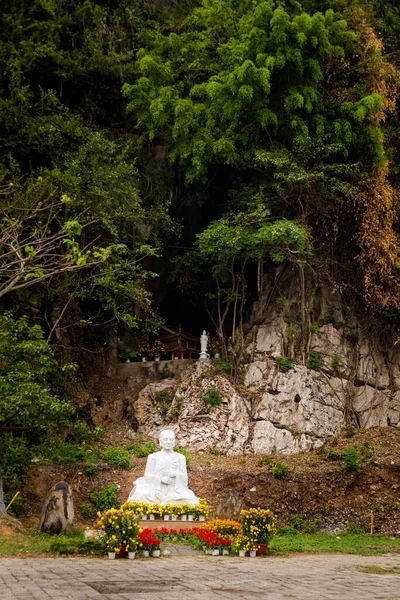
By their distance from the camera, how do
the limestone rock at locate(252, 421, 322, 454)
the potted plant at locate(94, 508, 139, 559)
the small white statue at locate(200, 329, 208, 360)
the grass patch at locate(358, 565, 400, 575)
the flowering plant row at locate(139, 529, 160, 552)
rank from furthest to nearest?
the small white statue at locate(200, 329, 208, 360) → the limestone rock at locate(252, 421, 322, 454) → the flowering plant row at locate(139, 529, 160, 552) → the potted plant at locate(94, 508, 139, 559) → the grass patch at locate(358, 565, 400, 575)

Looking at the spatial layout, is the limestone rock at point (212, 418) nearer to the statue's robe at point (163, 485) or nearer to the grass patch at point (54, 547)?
the statue's robe at point (163, 485)

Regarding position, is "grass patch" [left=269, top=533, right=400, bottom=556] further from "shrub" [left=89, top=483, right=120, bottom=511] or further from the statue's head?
"shrub" [left=89, top=483, right=120, bottom=511]

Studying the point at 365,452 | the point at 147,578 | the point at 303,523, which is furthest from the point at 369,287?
the point at 147,578

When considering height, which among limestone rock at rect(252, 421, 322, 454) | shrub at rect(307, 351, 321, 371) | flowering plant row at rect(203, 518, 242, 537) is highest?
shrub at rect(307, 351, 321, 371)

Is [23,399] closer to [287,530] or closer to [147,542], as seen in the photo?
[147,542]

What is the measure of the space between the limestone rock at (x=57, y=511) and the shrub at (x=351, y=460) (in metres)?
6.35

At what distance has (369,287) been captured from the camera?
62.5ft

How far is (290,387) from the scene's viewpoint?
60.5 ft

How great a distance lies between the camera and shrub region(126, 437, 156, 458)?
17000mm

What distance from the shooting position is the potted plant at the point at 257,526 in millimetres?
10039

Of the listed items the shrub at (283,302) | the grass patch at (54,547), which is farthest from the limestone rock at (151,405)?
the grass patch at (54,547)

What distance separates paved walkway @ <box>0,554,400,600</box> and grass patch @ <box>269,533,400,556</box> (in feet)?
5.35

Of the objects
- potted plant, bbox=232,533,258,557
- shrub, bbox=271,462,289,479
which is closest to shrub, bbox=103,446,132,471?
shrub, bbox=271,462,289,479

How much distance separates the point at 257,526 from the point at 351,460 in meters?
5.77
